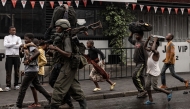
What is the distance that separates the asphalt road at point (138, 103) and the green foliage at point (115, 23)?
6547mm

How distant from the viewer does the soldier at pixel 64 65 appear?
7098mm

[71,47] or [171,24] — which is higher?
[171,24]

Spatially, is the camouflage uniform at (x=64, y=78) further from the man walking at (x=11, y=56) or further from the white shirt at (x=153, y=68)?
the man walking at (x=11, y=56)

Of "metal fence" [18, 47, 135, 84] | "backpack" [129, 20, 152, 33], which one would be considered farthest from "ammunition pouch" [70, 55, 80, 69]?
A: "metal fence" [18, 47, 135, 84]

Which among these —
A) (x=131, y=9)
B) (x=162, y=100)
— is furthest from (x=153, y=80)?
(x=131, y=9)

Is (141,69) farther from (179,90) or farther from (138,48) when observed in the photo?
(179,90)

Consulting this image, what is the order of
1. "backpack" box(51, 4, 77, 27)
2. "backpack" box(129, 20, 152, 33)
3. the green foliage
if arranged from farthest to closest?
the green foliage
"backpack" box(129, 20, 152, 33)
"backpack" box(51, 4, 77, 27)

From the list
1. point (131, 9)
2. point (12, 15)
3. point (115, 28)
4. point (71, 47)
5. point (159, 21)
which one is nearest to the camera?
point (71, 47)

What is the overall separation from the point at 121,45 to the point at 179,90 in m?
5.46

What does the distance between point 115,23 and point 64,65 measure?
10.4 m

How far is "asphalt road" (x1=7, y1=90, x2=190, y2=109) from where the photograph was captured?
9.21 m

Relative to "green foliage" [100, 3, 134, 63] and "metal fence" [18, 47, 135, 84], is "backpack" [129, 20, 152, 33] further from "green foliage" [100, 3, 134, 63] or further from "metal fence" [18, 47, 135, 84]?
"green foliage" [100, 3, 134, 63]

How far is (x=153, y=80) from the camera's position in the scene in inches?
372

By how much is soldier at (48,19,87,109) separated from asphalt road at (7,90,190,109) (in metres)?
2.09
